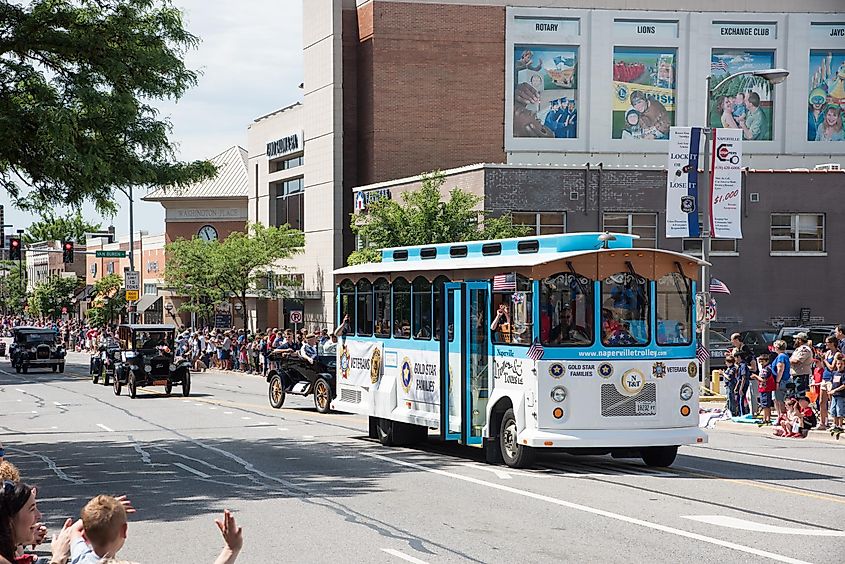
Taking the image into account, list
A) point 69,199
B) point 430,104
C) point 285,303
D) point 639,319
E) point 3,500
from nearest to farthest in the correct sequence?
point 3,500 → point 639,319 → point 69,199 → point 430,104 → point 285,303

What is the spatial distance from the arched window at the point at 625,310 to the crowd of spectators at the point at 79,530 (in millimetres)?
10823

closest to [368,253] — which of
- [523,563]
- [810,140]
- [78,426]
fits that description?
[78,426]

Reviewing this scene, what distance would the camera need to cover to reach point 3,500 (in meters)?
6.21

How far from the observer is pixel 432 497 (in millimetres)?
14258

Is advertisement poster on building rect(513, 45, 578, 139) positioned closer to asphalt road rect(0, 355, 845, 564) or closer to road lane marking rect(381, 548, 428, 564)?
asphalt road rect(0, 355, 845, 564)

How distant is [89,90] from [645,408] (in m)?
9.18

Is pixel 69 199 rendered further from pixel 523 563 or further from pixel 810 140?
pixel 810 140

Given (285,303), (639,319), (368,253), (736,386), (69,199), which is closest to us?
(639,319)

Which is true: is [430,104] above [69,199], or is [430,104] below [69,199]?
above

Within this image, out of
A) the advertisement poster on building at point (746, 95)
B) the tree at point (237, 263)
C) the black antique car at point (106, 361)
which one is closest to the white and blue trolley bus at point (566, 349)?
the black antique car at point (106, 361)

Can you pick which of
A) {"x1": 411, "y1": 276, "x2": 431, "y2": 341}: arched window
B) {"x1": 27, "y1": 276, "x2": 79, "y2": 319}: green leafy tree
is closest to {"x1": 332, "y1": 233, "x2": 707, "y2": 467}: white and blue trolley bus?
{"x1": 411, "y1": 276, "x2": 431, "y2": 341}: arched window

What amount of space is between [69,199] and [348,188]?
40863mm

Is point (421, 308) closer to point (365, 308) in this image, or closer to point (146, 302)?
point (365, 308)

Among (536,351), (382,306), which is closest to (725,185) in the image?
(382,306)
